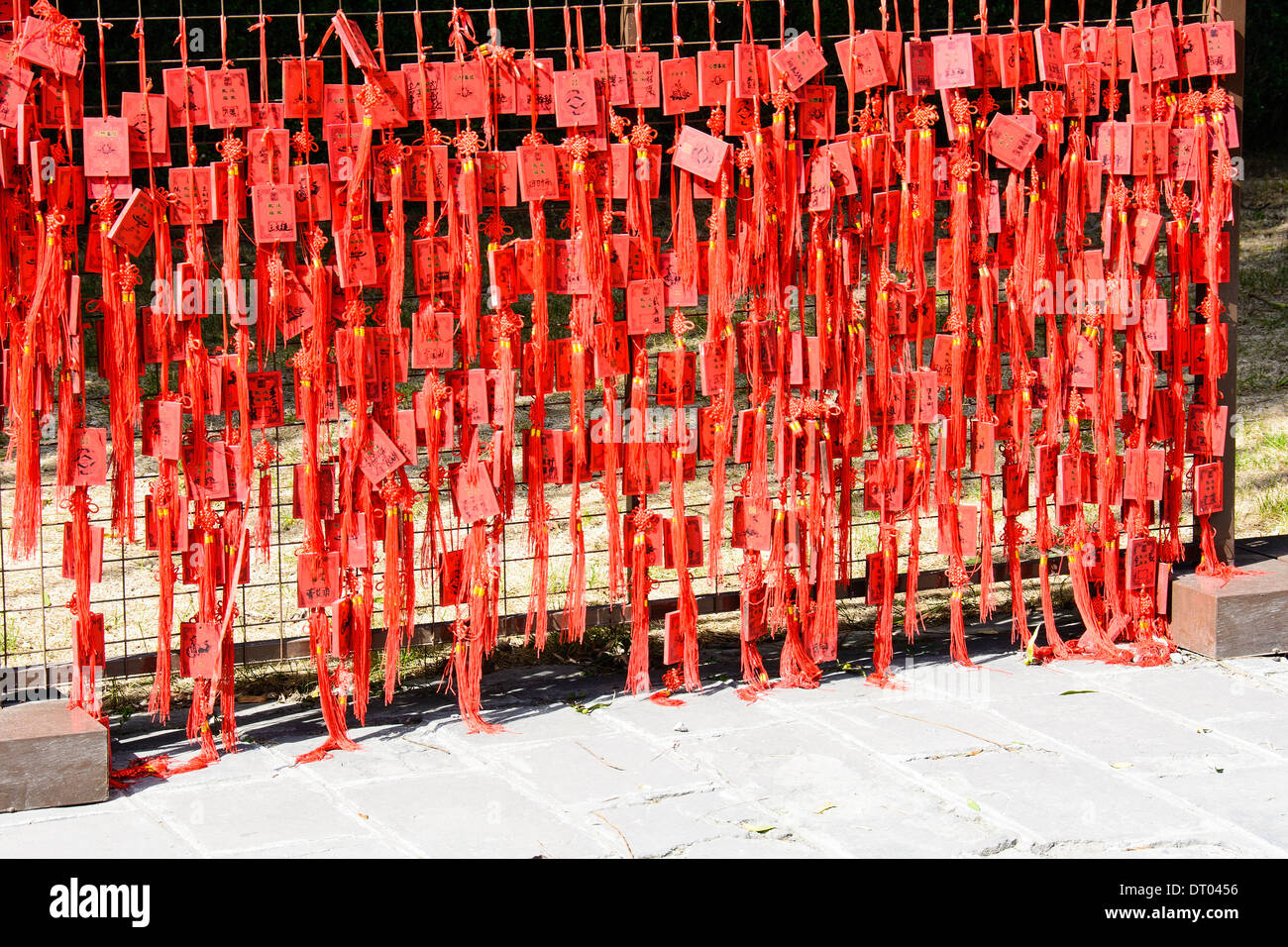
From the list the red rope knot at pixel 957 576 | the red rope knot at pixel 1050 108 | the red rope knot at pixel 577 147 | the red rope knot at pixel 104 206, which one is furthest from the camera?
the red rope knot at pixel 957 576

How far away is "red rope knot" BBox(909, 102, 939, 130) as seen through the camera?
12.1 feet

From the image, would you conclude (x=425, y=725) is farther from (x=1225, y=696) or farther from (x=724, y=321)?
(x=1225, y=696)

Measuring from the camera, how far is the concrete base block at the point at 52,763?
A: 3.11 meters

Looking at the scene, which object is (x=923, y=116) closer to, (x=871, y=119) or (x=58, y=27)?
(x=871, y=119)

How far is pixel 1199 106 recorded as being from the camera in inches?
155

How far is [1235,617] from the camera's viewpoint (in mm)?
4043

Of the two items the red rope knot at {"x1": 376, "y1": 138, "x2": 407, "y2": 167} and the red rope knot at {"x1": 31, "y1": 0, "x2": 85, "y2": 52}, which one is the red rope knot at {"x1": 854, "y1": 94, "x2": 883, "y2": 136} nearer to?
the red rope knot at {"x1": 376, "y1": 138, "x2": 407, "y2": 167}

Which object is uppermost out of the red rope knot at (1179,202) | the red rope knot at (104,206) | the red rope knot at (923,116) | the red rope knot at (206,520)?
the red rope knot at (923,116)

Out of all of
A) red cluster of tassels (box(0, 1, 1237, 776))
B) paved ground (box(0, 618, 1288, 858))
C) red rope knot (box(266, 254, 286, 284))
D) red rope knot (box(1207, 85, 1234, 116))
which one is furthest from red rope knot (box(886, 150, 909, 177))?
red rope knot (box(266, 254, 286, 284))

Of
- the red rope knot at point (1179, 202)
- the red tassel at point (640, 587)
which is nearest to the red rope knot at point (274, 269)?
the red tassel at point (640, 587)

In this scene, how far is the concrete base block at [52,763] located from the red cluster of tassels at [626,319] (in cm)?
18

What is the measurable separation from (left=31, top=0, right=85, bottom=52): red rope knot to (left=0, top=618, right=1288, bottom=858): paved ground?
1667 millimetres

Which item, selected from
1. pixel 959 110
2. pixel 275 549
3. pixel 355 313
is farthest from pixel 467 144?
pixel 275 549

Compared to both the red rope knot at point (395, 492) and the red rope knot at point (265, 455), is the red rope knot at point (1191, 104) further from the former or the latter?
the red rope knot at point (265, 455)
